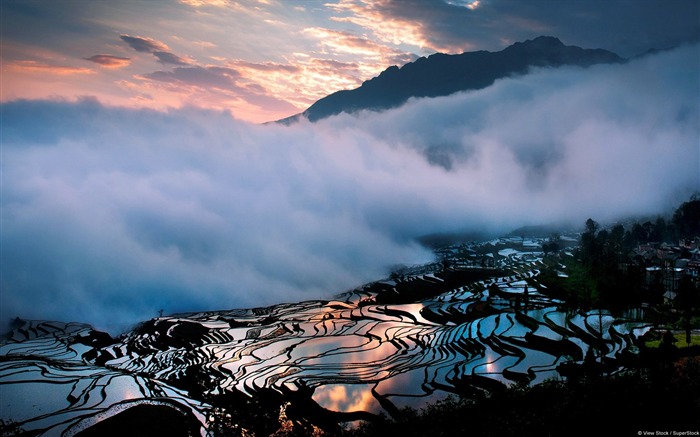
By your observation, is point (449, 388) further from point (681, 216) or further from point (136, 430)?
point (681, 216)

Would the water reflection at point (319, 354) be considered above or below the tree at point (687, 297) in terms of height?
below

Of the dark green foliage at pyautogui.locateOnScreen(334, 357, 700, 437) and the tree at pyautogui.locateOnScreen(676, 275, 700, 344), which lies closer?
the dark green foliage at pyautogui.locateOnScreen(334, 357, 700, 437)

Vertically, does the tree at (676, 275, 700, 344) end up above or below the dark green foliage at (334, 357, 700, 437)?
above

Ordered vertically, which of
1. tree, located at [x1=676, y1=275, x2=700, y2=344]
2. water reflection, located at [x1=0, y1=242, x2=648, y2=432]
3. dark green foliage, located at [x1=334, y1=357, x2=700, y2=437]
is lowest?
water reflection, located at [x1=0, y1=242, x2=648, y2=432]

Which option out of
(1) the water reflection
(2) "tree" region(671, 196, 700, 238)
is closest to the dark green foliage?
(1) the water reflection

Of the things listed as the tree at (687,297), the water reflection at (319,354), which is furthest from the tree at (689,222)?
the tree at (687,297)

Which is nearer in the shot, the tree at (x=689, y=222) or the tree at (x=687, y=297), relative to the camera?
the tree at (x=687, y=297)

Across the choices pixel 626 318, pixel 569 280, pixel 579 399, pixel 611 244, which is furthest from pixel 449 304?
pixel 579 399

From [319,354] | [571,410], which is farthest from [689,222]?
[319,354]

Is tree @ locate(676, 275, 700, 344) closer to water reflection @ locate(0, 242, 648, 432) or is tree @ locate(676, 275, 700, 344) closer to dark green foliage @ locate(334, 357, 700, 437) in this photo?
water reflection @ locate(0, 242, 648, 432)

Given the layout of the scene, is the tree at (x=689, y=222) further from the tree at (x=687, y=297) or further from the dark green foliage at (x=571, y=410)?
the dark green foliage at (x=571, y=410)

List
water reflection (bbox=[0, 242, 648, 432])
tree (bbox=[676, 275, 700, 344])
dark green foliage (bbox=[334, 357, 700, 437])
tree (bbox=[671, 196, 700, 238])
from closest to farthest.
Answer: dark green foliage (bbox=[334, 357, 700, 437]) < water reflection (bbox=[0, 242, 648, 432]) < tree (bbox=[676, 275, 700, 344]) < tree (bbox=[671, 196, 700, 238])
